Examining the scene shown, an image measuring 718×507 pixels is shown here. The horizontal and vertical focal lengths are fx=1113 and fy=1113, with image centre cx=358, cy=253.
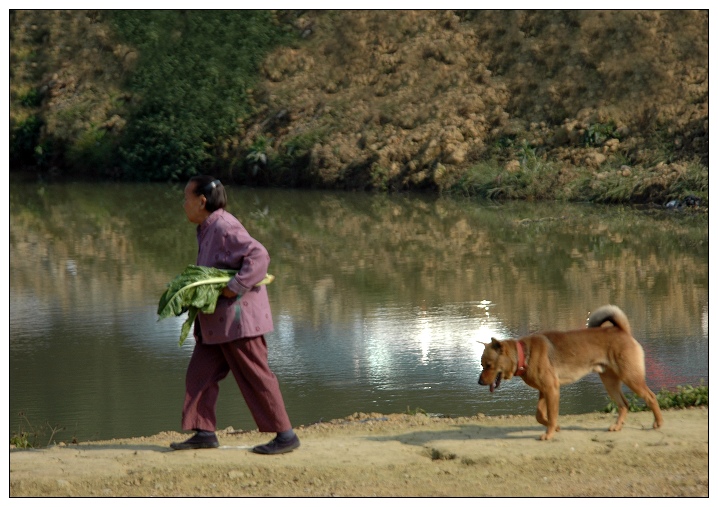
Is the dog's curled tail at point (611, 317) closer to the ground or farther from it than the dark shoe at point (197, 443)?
farther from it

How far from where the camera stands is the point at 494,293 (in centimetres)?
1423

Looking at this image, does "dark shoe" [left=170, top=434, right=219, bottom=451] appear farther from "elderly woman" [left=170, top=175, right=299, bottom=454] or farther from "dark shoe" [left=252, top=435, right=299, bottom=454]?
"dark shoe" [left=252, top=435, right=299, bottom=454]

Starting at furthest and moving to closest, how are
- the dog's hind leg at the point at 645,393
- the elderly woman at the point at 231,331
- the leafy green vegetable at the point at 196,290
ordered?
the dog's hind leg at the point at 645,393 < the elderly woman at the point at 231,331 < the leafy green vegetable at the point at 196,290

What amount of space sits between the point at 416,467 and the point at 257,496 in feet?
3.18

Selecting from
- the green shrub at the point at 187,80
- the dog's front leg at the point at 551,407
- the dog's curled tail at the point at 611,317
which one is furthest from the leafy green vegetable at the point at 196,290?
the green shrub at the point at 187,80

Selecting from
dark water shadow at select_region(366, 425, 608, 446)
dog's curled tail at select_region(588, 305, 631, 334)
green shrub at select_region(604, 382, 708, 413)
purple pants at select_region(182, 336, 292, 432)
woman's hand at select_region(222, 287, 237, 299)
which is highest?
woman's hand at select_region(222, 287, 237, 299)

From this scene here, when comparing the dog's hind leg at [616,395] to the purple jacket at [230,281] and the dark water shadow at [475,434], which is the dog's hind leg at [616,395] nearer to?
the dark water shadow at [475,434]

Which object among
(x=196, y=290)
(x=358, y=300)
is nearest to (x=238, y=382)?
(x=196, y=290)

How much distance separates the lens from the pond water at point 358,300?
905 centimetres

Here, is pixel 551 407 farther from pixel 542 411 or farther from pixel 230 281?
pixel 230 281

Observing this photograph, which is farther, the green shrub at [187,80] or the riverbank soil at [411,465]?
the green shrub at [187,80]

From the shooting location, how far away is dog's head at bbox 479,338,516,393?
6531 mm

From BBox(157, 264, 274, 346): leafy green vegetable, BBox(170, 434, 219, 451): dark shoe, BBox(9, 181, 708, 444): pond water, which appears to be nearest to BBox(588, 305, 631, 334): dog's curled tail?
BBox(9, 181, 708, 444): pond water

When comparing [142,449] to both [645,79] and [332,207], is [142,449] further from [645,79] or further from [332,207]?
[645,79]
